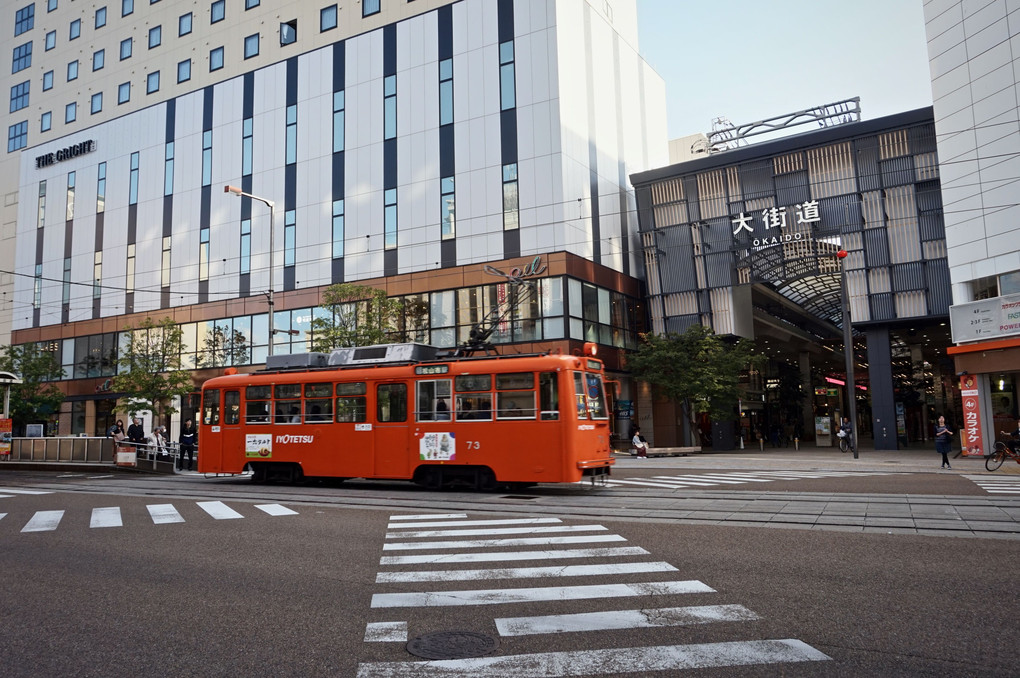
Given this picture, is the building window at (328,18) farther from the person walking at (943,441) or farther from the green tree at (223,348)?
the person walking at (943,441)

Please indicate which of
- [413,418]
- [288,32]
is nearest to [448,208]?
[288,32]

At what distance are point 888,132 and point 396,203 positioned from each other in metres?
22.9

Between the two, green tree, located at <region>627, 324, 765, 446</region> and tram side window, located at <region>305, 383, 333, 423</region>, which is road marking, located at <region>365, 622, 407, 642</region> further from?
green tree, located at <region>627, 324, 765, 446</region>

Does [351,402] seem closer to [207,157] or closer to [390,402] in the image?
[390,402]

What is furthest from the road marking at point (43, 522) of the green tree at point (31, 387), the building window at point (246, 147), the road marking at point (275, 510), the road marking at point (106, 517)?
the green tree at point (31, 387)

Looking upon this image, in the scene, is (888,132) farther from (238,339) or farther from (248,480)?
(238,339)

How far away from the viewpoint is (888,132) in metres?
31.9

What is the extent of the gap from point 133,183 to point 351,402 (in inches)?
1499

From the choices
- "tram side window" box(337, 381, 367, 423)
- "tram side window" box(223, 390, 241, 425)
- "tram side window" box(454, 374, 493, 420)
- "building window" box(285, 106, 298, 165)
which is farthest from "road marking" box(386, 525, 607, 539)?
"building window" box(285, 106, 298, 165)

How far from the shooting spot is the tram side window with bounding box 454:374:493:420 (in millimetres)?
16312

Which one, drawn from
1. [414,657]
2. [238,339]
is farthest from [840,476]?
[238,339]

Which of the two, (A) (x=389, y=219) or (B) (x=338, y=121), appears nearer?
(A) (x=389, y=219)

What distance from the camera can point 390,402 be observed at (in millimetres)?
17562

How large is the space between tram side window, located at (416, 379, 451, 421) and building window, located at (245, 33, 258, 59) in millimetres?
35186
